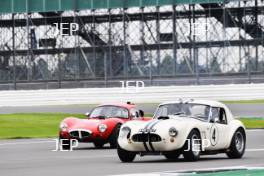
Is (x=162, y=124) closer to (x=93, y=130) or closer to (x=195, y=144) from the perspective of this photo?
(x=195, y=144)

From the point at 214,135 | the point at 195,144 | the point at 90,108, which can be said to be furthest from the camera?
the point at 90,108

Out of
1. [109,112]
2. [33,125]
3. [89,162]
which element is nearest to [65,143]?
[109,112]

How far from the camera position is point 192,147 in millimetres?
17000

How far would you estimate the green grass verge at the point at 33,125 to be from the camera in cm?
3128

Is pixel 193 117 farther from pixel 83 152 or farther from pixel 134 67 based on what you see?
pixel 134 67

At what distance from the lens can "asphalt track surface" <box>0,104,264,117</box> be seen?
139 ft

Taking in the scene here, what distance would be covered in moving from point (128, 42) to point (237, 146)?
38246mm

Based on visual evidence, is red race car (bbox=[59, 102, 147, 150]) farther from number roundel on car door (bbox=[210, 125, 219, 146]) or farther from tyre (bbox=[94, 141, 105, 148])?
number roundel on car door (bbox=[210, 125, 219, 146])

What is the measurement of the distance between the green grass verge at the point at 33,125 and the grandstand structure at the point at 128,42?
1217 cm

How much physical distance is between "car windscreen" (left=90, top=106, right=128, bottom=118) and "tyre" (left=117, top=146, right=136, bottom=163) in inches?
262

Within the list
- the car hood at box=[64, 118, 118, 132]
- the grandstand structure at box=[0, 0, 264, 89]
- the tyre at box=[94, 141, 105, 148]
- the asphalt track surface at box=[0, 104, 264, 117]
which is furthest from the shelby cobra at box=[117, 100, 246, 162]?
the grandstand structure at box=[0, 0, 264, 89]

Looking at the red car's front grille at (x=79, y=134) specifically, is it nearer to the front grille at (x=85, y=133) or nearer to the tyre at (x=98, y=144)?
the front grille at (x=85, y=133)

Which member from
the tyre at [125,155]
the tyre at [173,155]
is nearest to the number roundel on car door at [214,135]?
the tyre at [173,155]

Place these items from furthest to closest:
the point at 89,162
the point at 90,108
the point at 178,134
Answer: the point at 90,108 → the point at 89,162 → the point at 178,134
